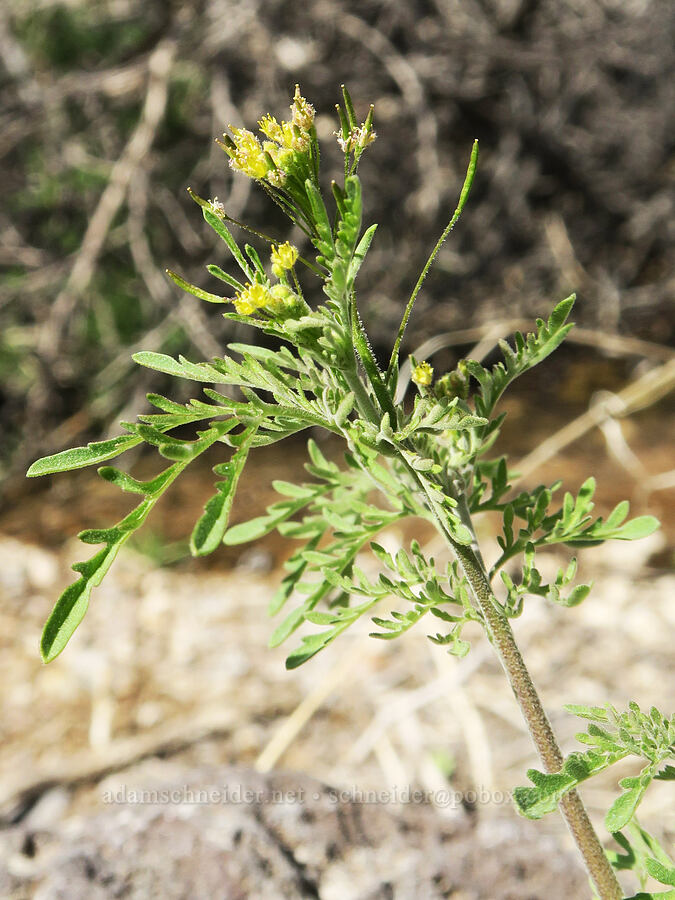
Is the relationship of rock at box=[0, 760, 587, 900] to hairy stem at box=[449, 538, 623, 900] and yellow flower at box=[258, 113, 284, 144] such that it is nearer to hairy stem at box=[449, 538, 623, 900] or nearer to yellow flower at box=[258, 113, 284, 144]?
hairy stem at box=[449, 538, 623, 900]

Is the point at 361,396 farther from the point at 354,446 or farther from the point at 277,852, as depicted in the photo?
the point at 277,852

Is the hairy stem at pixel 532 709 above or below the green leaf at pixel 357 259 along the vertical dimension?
below

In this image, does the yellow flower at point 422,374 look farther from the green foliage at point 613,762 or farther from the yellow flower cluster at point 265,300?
the green foliage at point 613,762

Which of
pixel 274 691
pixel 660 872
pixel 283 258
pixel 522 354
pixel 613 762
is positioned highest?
pixel 283 258

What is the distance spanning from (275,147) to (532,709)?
1.78 feet

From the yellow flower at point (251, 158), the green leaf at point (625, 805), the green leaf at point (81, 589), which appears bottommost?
the green leaf at point (625, 805)

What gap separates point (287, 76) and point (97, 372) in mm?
1441

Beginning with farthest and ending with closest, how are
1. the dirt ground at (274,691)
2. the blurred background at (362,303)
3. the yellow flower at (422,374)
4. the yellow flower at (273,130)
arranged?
the blurred background at (362,303), the dirt ground at (274,691), the yellow flower at (422,374), the yellow flower at (273,130)

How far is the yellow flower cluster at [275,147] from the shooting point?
0.61m

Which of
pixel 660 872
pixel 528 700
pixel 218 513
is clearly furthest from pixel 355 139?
pixel 660 872

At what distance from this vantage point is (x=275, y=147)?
24.5 inches

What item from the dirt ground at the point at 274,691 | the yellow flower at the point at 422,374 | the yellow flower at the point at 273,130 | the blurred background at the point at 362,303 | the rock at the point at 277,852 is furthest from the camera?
the blurred background at the point at 362,303

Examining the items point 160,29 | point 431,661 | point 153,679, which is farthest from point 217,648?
point 160,29

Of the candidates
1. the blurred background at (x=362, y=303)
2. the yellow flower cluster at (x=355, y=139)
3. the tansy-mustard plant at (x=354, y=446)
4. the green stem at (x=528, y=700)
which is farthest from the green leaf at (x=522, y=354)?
the blurred background at (x=362, y=303)
